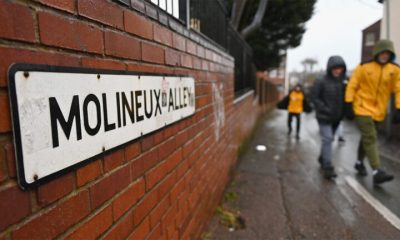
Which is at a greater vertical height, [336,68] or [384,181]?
[336,68]

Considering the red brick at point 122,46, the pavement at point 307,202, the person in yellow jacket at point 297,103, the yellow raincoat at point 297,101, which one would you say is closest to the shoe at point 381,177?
the pavement at point 307,202

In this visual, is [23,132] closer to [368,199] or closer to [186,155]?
[186,155]

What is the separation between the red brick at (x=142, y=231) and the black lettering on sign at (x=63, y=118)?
68 centimetres

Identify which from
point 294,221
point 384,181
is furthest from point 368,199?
point 294,221

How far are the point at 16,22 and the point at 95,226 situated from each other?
0.81m

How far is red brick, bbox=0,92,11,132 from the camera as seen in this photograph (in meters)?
0.83

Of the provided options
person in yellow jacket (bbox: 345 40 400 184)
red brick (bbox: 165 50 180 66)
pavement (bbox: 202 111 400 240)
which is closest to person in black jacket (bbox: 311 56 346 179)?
person in yellow jacket (bbox: 345 40 400 184)

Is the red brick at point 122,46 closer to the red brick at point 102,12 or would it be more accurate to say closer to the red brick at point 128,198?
the red brick at point 102,12

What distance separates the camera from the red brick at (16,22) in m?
0.83

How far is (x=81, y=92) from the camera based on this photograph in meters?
1.12

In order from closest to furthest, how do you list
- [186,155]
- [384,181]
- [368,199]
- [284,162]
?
[186,155] < [368,199] < [384,181] < [284,162]

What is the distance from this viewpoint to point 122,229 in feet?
4.66

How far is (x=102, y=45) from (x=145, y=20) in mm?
471

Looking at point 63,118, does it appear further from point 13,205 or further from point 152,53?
point 152,53
